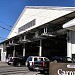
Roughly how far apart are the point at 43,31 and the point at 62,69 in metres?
36.2

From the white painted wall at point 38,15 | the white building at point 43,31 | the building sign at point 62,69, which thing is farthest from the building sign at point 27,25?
the building sign at point 62,69

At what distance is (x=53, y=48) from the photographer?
60.7 m

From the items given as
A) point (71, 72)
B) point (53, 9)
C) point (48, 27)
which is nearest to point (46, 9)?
point (53, 9)

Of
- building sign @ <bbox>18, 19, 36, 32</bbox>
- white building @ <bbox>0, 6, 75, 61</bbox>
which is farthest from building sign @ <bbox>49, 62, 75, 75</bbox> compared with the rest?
building sign @ <bbox>18, 19, 36, 32</bbox>

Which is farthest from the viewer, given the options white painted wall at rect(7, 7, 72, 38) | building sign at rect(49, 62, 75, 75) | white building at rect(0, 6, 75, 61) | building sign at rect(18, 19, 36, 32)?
building sign at rect(18, 19, 36, 32)

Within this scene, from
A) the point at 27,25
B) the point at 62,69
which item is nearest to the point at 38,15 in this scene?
the point at 27,25

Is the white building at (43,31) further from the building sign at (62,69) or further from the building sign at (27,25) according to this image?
the building sign at (62,69)

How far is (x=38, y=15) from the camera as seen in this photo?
54.2 m

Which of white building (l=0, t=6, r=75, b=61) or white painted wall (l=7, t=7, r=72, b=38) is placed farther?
white painted wall (l=7, t=7, r=72, b=38)

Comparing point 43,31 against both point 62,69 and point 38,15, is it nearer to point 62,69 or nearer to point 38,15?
point 38,15

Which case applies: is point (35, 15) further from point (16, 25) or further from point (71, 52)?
point (71, 52)

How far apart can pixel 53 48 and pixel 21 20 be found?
1001cm

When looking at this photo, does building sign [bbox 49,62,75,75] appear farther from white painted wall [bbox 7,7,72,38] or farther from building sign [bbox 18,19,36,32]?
building sign [bbox 18,19,36,32]

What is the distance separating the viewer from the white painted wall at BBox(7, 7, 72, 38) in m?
47.4
